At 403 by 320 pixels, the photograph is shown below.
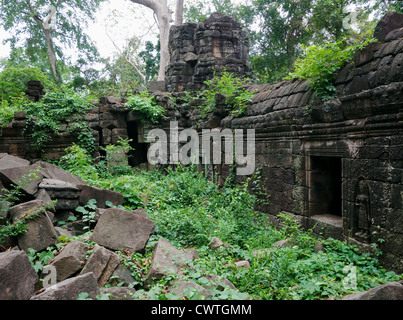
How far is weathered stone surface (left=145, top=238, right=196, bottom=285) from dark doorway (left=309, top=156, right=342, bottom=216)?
268 cm

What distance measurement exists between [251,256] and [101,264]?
2.13 m

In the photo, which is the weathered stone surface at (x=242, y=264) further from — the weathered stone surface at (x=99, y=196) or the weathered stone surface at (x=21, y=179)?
the weathered stone surface at (x=21, y=179)

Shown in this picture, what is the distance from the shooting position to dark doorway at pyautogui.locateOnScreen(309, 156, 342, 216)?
5223 mm

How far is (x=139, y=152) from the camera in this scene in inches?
474

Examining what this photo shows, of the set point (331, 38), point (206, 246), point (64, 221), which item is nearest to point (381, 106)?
point (206, 246)

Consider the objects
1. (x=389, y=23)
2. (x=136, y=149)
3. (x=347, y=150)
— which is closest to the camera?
(x=389, y=23)

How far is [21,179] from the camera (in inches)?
188

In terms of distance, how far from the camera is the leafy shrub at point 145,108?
10555mm

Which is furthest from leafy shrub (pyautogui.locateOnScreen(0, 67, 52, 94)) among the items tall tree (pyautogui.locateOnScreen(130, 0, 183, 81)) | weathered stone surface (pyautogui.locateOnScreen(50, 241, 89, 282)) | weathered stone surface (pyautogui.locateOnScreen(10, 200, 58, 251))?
weathered stone surface (pyautogui.locateOnScreen(50, 241, 89, 282))

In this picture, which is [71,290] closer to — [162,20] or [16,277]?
[16,277]

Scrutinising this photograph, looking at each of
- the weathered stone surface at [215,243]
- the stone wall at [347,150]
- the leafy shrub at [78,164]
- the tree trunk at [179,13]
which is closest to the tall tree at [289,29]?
the tree trunk at [179,13]

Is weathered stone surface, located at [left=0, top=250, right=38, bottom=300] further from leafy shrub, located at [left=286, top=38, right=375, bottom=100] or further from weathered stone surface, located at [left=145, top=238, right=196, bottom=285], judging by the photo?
leafy shrub, located at [left=286, top=38, right=375, bottom=100]

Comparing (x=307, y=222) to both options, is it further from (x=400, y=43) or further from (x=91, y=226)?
(x=91, y=226)

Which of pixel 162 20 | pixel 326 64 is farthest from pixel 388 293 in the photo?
pixel 162 20
